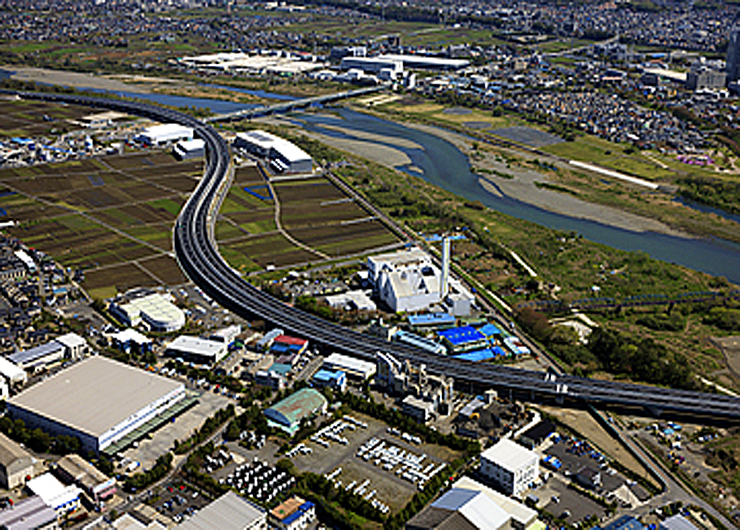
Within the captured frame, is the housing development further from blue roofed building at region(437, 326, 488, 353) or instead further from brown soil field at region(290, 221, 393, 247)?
brown soil field at region(290, 221, 393, 247)

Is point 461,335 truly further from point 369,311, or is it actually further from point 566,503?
point 566,503

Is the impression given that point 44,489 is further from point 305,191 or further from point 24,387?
point 305,191

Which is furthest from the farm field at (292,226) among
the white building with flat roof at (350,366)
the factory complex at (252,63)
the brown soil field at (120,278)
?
the factory complex at (252,63)

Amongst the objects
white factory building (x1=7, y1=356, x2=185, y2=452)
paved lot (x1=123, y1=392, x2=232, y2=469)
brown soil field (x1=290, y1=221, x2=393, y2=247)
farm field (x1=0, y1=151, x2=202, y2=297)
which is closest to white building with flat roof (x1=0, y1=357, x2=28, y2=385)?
white factory building (x1=7, y1=356, x2=185, y2=452)

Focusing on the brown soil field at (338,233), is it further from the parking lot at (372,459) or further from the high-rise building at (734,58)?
the high-rise building at (734,58)

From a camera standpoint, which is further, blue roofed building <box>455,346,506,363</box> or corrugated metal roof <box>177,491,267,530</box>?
blue roofed building <box>455,346,506,363</box>
